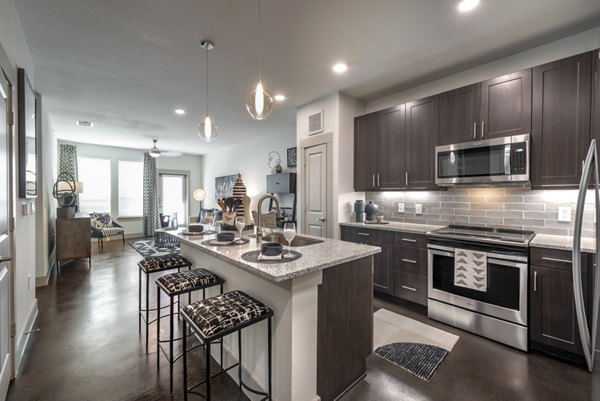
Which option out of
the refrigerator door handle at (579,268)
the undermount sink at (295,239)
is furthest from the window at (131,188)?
the refrigerator door handle at (579,268)

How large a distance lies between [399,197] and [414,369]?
228cm

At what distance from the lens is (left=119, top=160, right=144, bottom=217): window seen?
7.89m

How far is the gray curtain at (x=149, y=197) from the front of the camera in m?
8.16

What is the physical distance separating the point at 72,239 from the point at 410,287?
5756 mm

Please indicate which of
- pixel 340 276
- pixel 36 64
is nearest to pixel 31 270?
pixel 36 64

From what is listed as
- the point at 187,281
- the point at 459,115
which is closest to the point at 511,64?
the point at 459,115

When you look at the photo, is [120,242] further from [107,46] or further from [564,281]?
[564,281]

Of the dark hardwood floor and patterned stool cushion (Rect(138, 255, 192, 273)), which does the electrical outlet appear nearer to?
the dark hardwood floor

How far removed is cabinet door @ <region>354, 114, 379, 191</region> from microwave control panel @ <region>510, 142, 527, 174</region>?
60.5 inches

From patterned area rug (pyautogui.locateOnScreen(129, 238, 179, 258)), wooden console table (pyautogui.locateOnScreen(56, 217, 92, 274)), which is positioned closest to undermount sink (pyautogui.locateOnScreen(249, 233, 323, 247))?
patterned area rug (pyautogui.locateOnScreen(129, 238, 179, 258))

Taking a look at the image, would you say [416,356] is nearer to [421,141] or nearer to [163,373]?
[163,373]

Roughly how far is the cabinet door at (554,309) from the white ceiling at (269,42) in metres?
2.17

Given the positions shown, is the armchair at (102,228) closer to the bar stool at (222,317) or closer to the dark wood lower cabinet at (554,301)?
the bar stool at (222,317)

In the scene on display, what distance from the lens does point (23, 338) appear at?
2244mm
